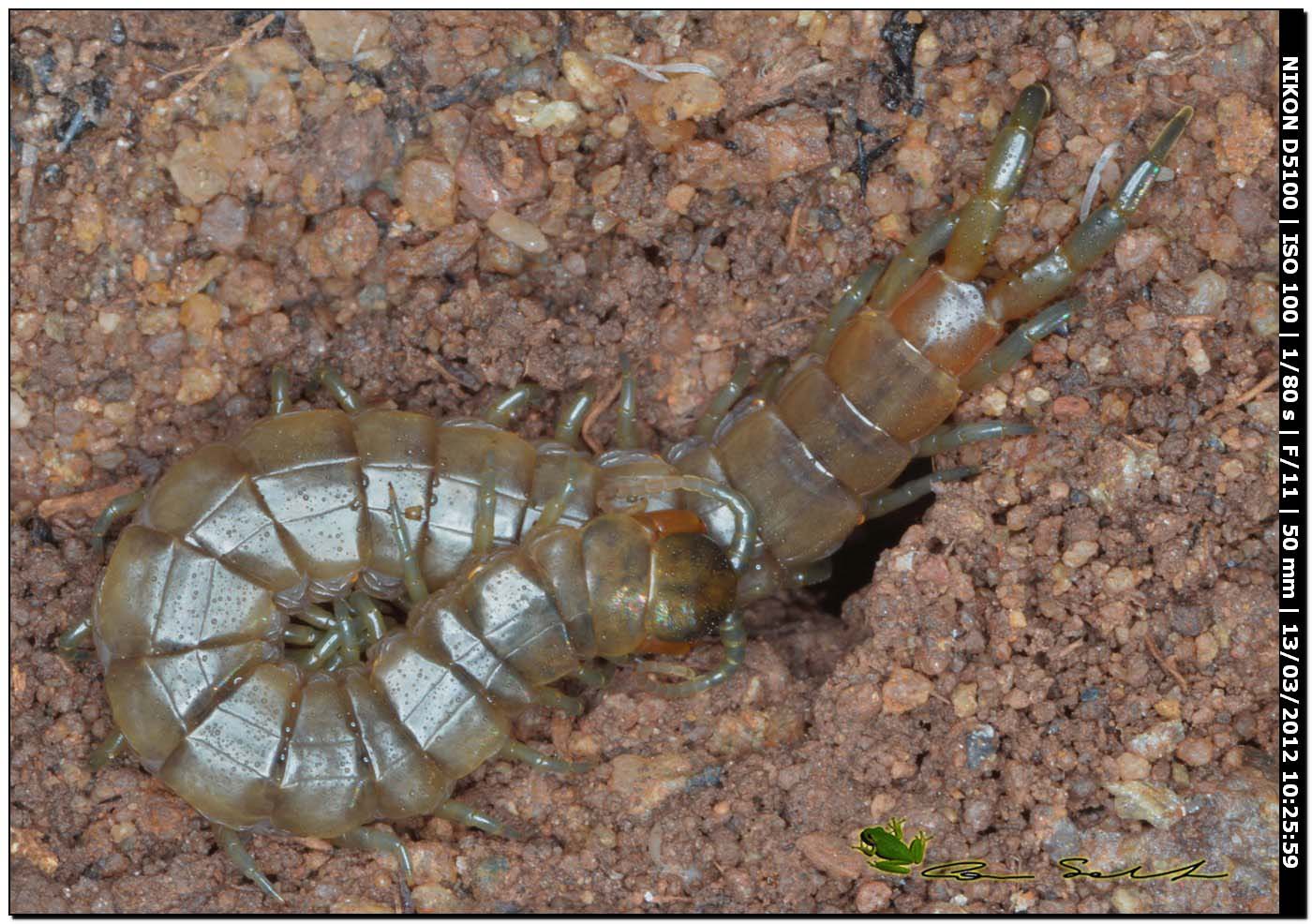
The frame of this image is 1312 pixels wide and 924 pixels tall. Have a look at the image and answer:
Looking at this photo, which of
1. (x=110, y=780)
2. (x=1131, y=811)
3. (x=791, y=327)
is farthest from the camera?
(x=791, y=327)

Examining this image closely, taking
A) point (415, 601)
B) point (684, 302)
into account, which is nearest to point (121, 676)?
point (415, 601)

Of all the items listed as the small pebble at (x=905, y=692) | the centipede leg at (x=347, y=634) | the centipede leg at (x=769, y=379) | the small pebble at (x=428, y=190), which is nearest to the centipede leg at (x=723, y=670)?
the small pebble at (x=905, y=692)

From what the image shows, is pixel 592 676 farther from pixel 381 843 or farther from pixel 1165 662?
pixel 1165 662

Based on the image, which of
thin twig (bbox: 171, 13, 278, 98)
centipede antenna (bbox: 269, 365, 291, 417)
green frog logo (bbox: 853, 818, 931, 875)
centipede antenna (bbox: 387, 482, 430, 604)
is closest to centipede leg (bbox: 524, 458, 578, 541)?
centipede antenna (bbox: 387, 482, 430, 604)

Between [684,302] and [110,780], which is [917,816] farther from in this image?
[110,780]

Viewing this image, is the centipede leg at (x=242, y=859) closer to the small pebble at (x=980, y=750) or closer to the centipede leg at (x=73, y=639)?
the centipede leg at (x=73, y=639)

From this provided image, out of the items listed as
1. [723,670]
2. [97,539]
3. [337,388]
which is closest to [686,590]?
[723,670]
